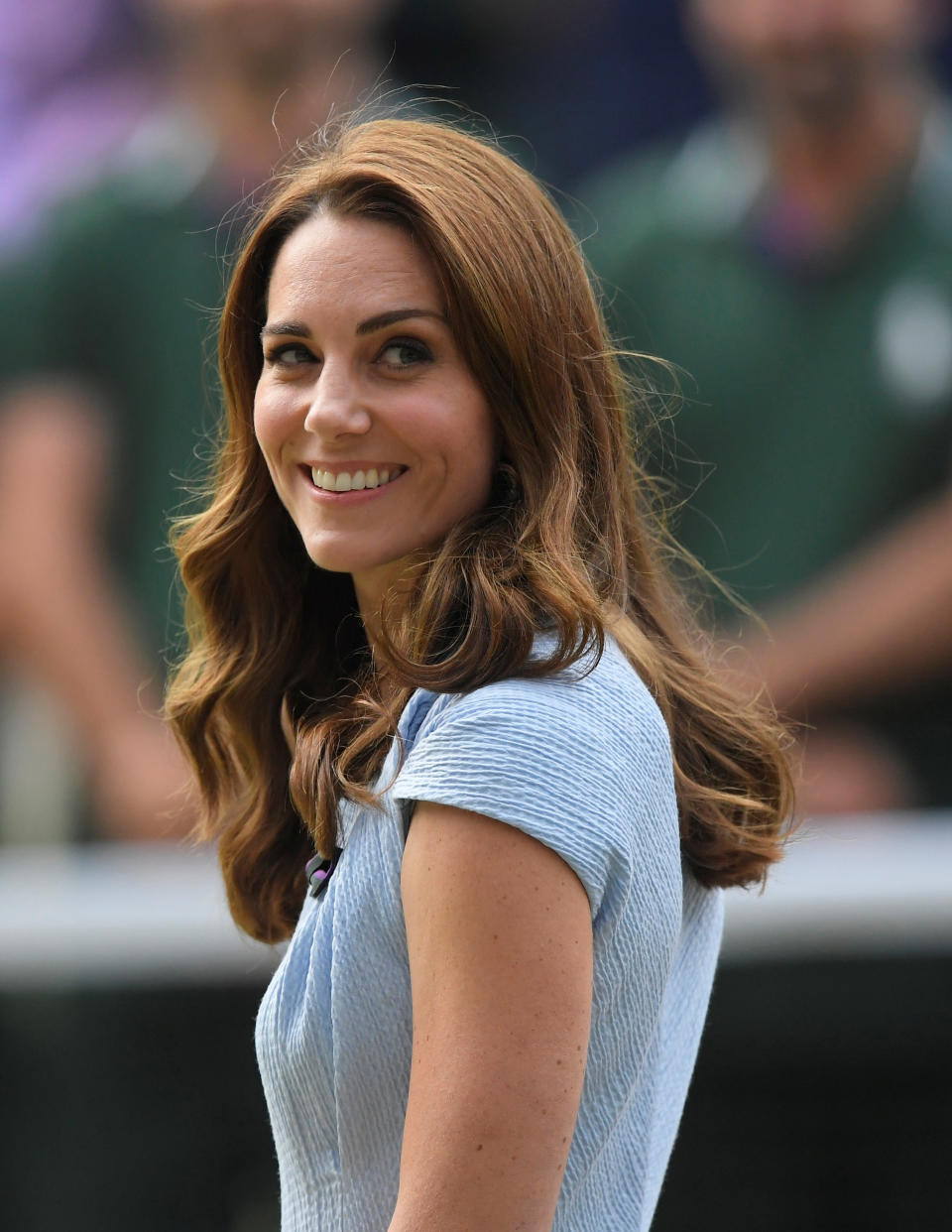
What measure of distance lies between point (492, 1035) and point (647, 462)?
2864 millimetres

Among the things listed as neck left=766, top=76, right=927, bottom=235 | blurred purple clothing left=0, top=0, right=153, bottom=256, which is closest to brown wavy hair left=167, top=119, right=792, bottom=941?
neck left=766, top=76, right=927, bottom=235

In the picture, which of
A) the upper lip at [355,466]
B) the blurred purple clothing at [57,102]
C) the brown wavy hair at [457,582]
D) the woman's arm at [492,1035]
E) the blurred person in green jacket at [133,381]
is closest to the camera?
the woman's arm at [492,1035]

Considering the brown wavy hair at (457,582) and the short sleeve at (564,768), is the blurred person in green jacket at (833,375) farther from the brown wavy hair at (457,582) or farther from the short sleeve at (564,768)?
the short sleeve at (564,768)

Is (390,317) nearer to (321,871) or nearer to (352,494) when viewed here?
(352,494)

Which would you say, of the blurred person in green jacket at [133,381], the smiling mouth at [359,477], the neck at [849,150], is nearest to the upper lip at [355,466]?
the smiling mouth at [359,477]

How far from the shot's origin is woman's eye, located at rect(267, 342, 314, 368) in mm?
1865

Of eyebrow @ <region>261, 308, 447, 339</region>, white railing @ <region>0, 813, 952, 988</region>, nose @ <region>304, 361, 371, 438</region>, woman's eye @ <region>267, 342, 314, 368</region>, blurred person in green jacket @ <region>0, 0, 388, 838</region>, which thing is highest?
eyebrow @ <region>261, 308, 447, 339</region>

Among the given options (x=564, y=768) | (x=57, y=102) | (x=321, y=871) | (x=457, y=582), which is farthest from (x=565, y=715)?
(x=57, y=102)

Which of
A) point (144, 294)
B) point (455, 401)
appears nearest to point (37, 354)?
point (144, 294)

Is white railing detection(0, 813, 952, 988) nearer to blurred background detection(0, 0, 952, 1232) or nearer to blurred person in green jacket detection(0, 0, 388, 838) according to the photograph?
blurred background detection(0, 0, 952, 1232)

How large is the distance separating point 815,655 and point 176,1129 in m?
1.88

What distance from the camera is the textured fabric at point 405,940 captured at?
155 centimetres

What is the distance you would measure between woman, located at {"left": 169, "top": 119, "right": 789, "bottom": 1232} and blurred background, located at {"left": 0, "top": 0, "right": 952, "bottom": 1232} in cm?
223

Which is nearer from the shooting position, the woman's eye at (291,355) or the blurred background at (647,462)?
the woman's eye at (291,355)
